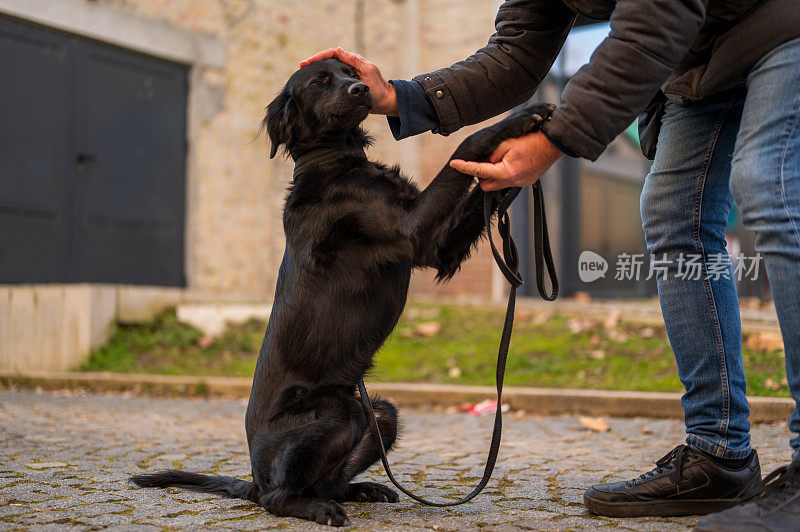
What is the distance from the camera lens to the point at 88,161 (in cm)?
869

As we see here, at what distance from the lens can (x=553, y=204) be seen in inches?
425

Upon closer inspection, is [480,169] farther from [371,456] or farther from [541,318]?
[541,318]

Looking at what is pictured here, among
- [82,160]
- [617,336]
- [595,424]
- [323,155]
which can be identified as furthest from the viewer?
[82,160]

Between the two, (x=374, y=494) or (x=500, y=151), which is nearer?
(x=500, y=151)

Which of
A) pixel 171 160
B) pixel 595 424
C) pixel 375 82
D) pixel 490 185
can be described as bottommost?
pixel 595 424

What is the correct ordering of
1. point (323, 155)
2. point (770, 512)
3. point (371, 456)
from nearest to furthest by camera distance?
point (770, 512) → point (371, 456) → point (323, 155)

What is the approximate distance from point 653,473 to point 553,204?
8.55 m

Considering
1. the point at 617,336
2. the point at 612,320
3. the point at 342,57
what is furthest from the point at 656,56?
the point at 612,320

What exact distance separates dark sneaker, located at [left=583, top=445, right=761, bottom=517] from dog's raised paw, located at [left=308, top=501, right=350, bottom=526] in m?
0.76

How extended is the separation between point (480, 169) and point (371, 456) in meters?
1.01

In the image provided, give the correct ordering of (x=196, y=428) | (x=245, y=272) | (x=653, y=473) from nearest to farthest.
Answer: (x=653, y=473) → (x=196, y=428) → (x=245, y=272)

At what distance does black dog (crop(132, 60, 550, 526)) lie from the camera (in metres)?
2.37

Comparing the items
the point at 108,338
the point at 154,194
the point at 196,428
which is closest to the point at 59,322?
the point at 108,338

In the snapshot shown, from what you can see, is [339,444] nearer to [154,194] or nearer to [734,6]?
[734,6]
